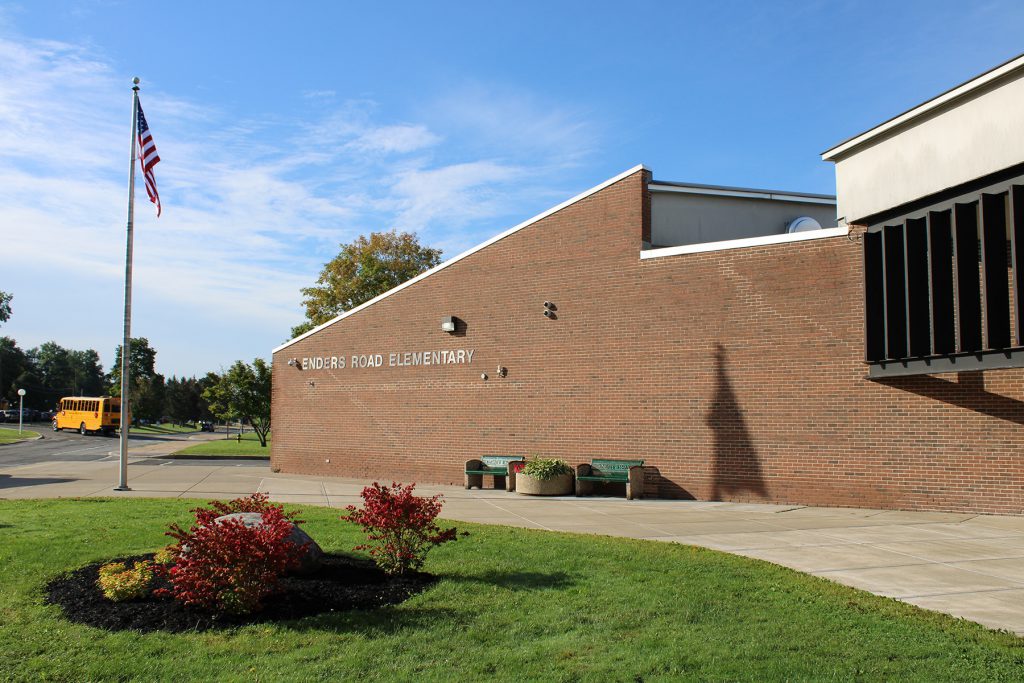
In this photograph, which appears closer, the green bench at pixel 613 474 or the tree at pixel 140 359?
the green bench at pixel 613 474

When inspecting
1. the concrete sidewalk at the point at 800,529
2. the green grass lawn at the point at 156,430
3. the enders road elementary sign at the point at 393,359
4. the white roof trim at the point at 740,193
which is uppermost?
the white roof trim at the point at 740,193

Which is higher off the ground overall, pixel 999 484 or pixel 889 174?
pixel 889 174

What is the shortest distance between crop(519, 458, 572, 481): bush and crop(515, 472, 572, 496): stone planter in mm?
70

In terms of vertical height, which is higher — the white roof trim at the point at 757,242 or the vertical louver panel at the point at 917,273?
the white roof trim at the point at 757,242

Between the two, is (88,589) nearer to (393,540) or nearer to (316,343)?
(393,540)

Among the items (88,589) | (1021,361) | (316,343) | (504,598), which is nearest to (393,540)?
(504,598)

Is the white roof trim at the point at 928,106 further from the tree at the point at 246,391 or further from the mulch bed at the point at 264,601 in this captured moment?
the tree at the point at 246,391

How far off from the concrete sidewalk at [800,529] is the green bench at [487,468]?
0.59 m

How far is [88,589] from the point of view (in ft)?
26.6

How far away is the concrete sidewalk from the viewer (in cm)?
851

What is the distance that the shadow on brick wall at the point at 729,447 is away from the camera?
16.4 metres

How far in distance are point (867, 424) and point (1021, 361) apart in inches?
127

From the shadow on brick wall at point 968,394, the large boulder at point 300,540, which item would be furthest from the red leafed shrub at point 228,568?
the shadow on brick wall at point 968,394

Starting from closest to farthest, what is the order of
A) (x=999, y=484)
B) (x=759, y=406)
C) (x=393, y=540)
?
1. (x=393, y=540)
2. (x=999, y=484)
3. (x=759, y=406)
